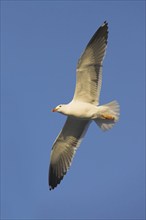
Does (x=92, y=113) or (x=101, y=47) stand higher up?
(x=101, y=47)

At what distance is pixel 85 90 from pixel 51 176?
2.37 m

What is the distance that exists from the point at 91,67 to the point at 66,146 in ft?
6.67

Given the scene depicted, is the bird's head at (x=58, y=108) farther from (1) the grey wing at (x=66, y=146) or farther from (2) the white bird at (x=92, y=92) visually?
(1) the grey wing at (x=66, y=146)

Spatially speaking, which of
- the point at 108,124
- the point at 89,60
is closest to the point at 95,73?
the point at 89,60

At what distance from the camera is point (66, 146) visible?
13430 mm

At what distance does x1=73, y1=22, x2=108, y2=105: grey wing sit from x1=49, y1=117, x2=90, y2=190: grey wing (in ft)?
2.81

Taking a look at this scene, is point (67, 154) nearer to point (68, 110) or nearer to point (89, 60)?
point (68, 110)

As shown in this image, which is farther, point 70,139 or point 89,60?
→ point 70,139

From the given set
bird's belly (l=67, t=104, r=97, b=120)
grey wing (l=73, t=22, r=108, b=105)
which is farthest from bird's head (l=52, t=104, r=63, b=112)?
grey wing (l=73, t=22, r=108, b=105)

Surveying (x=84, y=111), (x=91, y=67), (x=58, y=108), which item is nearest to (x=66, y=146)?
(x=58, y=108)

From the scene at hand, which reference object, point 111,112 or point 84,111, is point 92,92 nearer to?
point 84,111

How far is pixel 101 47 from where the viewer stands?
40.7ft

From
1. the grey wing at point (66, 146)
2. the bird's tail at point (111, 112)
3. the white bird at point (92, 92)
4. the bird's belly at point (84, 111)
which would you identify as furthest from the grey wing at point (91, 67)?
the grey wing at point (66, 146)

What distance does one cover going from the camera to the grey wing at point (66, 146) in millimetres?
13242
